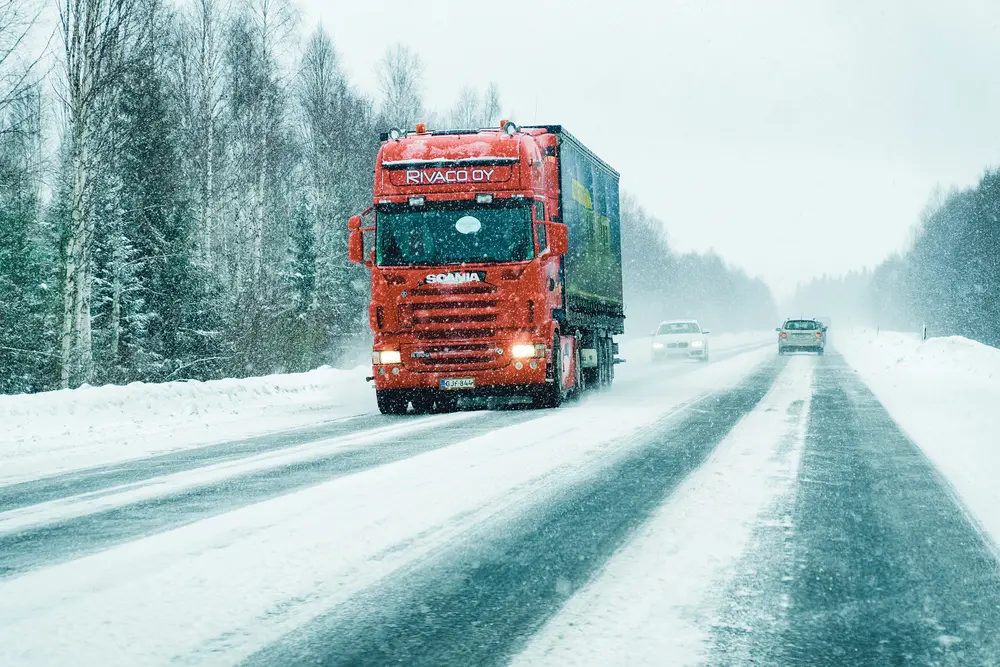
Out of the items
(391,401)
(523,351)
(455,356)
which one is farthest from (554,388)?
(391,401)

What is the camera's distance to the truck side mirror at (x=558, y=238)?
554 inches

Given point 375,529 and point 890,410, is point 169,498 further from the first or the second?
point 890,410

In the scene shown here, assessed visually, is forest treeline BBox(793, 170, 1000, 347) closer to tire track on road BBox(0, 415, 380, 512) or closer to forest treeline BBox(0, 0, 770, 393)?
forest treeline BBox(0, 0, 770, 393)

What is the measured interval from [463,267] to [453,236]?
0.49 metres

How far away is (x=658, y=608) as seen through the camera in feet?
13.1

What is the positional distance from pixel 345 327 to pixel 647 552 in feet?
125

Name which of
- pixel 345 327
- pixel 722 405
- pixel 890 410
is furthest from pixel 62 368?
pixel 345 327

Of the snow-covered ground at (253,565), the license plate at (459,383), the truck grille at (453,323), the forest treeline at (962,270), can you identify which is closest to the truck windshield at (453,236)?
the truck grille at (453,323)

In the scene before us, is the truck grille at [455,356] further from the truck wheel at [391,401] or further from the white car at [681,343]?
the white car at [681,343]

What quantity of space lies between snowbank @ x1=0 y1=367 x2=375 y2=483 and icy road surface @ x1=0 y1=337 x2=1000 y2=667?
26cm

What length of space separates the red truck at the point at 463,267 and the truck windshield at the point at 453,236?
14 mm

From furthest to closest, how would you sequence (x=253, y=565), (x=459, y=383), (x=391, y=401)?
1. (x=391, y=401)
2. (x=459, y=383)
3. (x=253, y=565)

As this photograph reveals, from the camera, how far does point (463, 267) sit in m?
13.9

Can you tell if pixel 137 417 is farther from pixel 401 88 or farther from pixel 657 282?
pixel 657 282
